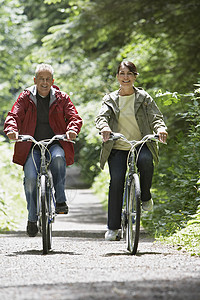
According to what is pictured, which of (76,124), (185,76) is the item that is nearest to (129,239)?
(76,124)

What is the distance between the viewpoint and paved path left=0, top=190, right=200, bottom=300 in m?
4.21

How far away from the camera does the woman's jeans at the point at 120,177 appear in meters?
6.83

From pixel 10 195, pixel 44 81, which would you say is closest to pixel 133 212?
pixel 44 81

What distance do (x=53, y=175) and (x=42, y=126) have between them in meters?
0.55

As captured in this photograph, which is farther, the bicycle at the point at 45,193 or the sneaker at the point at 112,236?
the sneaker at the point at 112,236

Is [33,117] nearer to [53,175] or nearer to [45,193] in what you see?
[53,175]

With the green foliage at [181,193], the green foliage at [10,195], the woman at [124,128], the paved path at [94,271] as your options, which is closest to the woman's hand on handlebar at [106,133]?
the woman at [124,128]

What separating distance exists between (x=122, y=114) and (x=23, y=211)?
7.20 meters

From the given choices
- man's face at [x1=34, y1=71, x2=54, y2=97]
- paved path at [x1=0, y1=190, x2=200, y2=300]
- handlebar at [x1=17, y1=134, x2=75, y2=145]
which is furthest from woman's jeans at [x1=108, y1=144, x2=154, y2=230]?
man's face at [x1=34, y1=71, x2=54, y2=97]

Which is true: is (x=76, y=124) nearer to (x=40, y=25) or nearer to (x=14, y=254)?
(x=14, y=254)

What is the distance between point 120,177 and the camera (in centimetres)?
700

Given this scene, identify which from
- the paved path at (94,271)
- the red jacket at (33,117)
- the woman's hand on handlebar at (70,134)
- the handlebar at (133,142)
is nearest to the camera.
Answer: the paved path at (94,271)

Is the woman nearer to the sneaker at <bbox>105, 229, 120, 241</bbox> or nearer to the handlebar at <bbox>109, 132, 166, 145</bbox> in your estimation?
the sneaker at <bbox>105, 229, 120, 241</bbox>

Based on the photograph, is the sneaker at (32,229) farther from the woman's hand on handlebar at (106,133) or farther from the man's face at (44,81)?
the man's face at (44,81)
